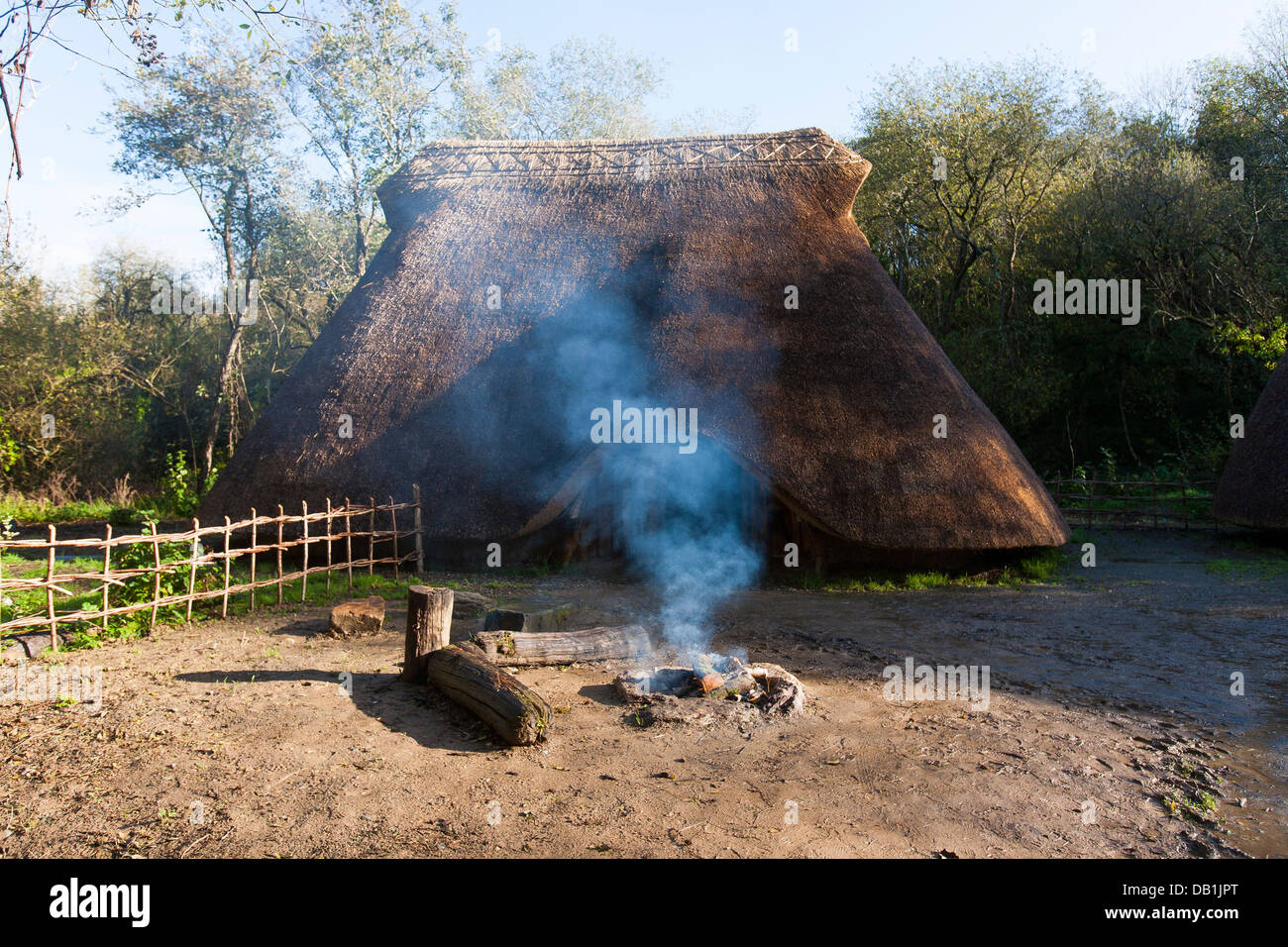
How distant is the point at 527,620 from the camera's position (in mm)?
6625

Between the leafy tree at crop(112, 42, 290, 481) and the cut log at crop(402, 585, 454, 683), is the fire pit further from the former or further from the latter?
the leafy tree at crop(112, 42, 290, 481)

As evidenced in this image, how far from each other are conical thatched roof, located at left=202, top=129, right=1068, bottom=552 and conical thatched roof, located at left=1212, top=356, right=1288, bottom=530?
13.1ft

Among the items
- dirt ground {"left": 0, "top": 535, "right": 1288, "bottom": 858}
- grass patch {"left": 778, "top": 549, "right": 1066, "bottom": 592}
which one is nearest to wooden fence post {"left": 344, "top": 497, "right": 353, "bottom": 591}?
dirt ground {"left": 0, "top": 535, "right": 1288, "bottom": 858}

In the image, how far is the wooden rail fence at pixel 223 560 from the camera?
20.6 ft

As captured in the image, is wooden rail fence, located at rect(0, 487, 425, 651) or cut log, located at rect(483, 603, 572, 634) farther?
cut log, located at rect(483, 603, 572, 634)

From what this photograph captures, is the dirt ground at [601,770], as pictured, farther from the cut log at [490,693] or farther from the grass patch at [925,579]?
the grass patch at [925,579]

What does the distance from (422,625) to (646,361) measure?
5169 mm

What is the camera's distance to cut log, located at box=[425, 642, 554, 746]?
4676 millimetres

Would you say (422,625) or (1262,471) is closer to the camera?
(422,625)

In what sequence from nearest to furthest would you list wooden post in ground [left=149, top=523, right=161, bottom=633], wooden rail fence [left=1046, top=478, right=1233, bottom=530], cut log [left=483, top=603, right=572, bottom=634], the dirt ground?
the dirt ground < cut log [left=483, top=603, right=572, bottom=634] < wooden post in ground [left=149, top=523, right=161, bottom=633] < wooden rail fence [left=1046, top=478, right=1233, bottom=530]

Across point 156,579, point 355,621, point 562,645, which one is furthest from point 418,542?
point 562,645

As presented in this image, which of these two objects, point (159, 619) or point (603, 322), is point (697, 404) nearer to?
point (603, 322)

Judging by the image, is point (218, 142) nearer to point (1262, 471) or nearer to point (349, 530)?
point (349, 530)

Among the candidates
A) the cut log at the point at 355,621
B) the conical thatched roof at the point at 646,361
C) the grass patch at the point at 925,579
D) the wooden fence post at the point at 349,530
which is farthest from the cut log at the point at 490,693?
the grass patch at the point at 925,579
